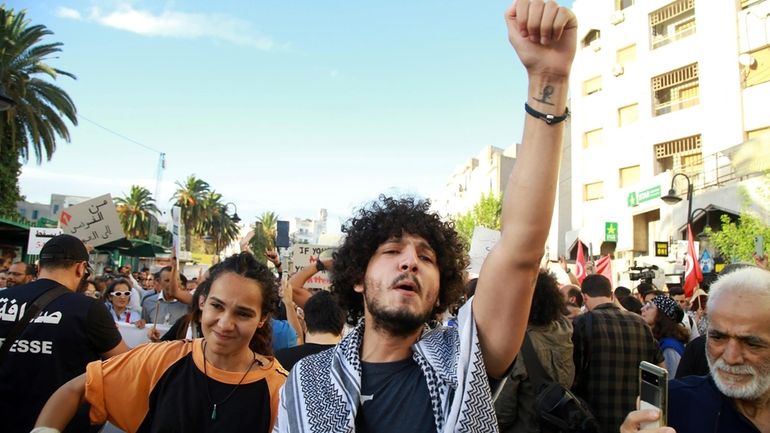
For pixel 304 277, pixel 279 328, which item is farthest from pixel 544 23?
pixel 304 277

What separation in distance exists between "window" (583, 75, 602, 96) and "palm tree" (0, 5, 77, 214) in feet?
89.1

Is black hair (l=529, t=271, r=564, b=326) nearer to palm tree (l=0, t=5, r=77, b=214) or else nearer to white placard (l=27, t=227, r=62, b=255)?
white placard (l=27, t=227, r=62, b=255)

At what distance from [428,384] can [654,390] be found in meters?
0.73

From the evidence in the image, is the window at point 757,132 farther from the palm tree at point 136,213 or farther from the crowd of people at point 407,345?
the palm tree at point 136,213

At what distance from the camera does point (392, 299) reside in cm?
192

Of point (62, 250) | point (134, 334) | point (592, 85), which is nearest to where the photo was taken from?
point (62, 250)

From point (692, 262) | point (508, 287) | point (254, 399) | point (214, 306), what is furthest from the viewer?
point (692, 262)

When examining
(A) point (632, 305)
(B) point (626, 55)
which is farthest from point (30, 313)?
(B) point (626, 55)

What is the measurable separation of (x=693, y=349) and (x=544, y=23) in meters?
3.26

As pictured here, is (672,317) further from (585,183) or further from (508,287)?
(585,183)

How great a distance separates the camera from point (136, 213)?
154 feet

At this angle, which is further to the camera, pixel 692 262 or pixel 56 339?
pixel 692 262

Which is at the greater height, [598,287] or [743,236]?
[743,236]

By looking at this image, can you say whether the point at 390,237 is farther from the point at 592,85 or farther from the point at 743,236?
the point at 592,85
